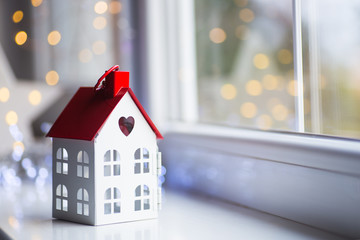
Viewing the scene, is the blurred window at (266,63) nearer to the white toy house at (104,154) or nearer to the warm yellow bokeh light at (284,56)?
the warm yellow bokeh light at (284,56)

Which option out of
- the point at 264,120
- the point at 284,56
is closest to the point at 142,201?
the point at 264,120

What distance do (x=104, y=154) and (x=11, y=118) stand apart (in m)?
0.73

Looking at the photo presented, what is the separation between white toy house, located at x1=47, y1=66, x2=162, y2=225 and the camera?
90 cm

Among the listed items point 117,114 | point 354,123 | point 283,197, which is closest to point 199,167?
point 283,197

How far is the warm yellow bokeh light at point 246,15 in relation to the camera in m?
3.11

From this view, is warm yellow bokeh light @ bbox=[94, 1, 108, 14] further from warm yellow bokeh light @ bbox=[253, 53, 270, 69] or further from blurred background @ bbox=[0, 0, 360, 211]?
warm yellow bokeh light @ bbox=[253, 53, 270, 69]

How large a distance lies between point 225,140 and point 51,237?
0.52 meters

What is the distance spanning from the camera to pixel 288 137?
3.29 ft

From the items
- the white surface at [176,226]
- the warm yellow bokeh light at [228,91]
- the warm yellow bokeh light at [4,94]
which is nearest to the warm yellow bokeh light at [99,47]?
the warm yellow bokeh light at [4,94]

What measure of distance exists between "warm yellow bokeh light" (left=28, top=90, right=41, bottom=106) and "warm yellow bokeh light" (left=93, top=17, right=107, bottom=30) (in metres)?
0.31

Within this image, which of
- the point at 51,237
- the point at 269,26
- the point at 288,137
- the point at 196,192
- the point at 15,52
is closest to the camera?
the point at 51,237

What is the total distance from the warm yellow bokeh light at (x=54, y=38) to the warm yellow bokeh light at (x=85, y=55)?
0.29 feet

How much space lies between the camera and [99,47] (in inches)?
64.9

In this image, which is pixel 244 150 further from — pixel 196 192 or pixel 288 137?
pixel 196 192
